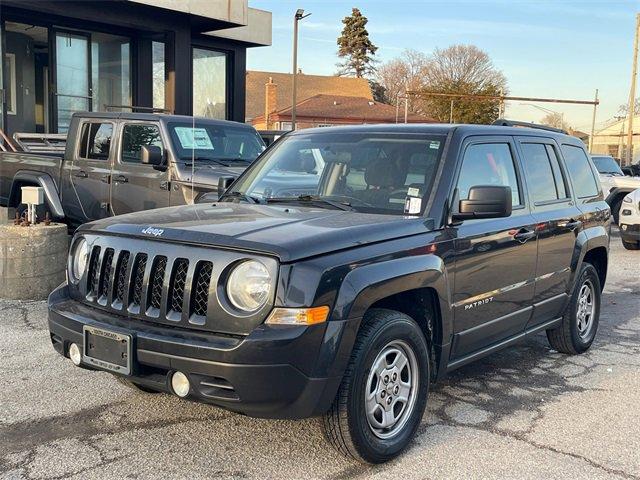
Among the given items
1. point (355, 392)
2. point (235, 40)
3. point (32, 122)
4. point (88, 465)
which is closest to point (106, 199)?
point (88, 465)

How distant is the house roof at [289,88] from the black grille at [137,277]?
53.2 meters

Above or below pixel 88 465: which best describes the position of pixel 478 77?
above

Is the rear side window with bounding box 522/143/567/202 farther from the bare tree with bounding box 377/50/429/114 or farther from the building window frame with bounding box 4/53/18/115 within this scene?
the bare tree with bounding box 377/50/429/114

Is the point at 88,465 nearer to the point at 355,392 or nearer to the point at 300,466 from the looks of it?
the point at 300,466

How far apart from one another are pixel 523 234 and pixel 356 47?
258 feet

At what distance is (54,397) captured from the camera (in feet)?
14.8

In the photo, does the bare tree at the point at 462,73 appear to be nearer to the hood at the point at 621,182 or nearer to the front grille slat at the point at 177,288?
the hood at the point at 621,182

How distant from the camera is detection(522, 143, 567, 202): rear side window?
511 centimetres

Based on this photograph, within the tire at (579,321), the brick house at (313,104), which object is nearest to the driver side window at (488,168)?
the tire at (579,321)

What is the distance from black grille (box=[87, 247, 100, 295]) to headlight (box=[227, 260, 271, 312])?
92cm

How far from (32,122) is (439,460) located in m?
16.3

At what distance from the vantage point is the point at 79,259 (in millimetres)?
4023

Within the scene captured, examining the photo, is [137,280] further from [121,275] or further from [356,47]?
[356,47]

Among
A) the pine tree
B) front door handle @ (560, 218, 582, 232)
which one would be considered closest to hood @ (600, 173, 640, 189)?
front door handle @ (560, 218, 582, 232)
